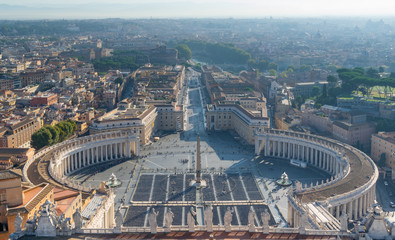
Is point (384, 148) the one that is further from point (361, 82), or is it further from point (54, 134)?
point (54, 134)

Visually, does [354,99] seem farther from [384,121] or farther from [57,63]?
Result: [57,63]

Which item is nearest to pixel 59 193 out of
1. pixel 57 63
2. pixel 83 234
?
pixel 83 234

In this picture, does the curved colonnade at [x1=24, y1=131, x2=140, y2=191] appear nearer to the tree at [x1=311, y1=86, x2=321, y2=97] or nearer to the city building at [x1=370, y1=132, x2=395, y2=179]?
the city building at [x1=370, y1=132, x2=395, y2=179]

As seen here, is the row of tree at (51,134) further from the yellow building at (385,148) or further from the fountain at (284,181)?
the yellow building at (385,148)

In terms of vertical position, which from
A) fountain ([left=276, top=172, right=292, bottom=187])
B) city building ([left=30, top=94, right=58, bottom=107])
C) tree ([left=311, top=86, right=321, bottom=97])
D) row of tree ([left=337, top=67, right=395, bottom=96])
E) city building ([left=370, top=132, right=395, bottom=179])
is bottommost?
fountain ([left=276, top=172, right=292, bottom=187])

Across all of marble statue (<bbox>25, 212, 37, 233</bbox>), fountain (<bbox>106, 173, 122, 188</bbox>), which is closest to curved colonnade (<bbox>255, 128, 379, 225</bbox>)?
marble statue (<bbox>25, 212, 37, 233</bbox>)

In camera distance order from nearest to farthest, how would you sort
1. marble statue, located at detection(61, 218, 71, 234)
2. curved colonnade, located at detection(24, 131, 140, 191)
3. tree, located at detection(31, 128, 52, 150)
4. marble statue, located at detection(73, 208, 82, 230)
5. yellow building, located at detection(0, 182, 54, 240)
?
marble statue, located at detection(61, 218, 71, 234) → marble statue, located at detection(73, 208, 82, 230) → yellow building, located at detection(0, 182, 54, 240) → curved colonnade, located at detection(24, 131, 140, 191) → tree, located at detection(31, 128, 52, 150)

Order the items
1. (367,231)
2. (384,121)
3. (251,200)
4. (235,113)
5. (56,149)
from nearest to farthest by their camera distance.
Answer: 1. (367,231)
2. (251,200)
3. (56,149)
4. (384,121)
5. (235,113)

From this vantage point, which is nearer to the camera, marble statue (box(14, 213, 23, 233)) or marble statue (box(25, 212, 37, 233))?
marble statue (box(14, 213, 23, 233))

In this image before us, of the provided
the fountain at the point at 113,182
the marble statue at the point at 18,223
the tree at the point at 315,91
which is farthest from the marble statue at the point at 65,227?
the tree at the point at 315,91

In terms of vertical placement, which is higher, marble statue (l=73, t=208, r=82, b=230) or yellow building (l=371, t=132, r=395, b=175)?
marble statue (l=73, t=208, r=82, b=230)
